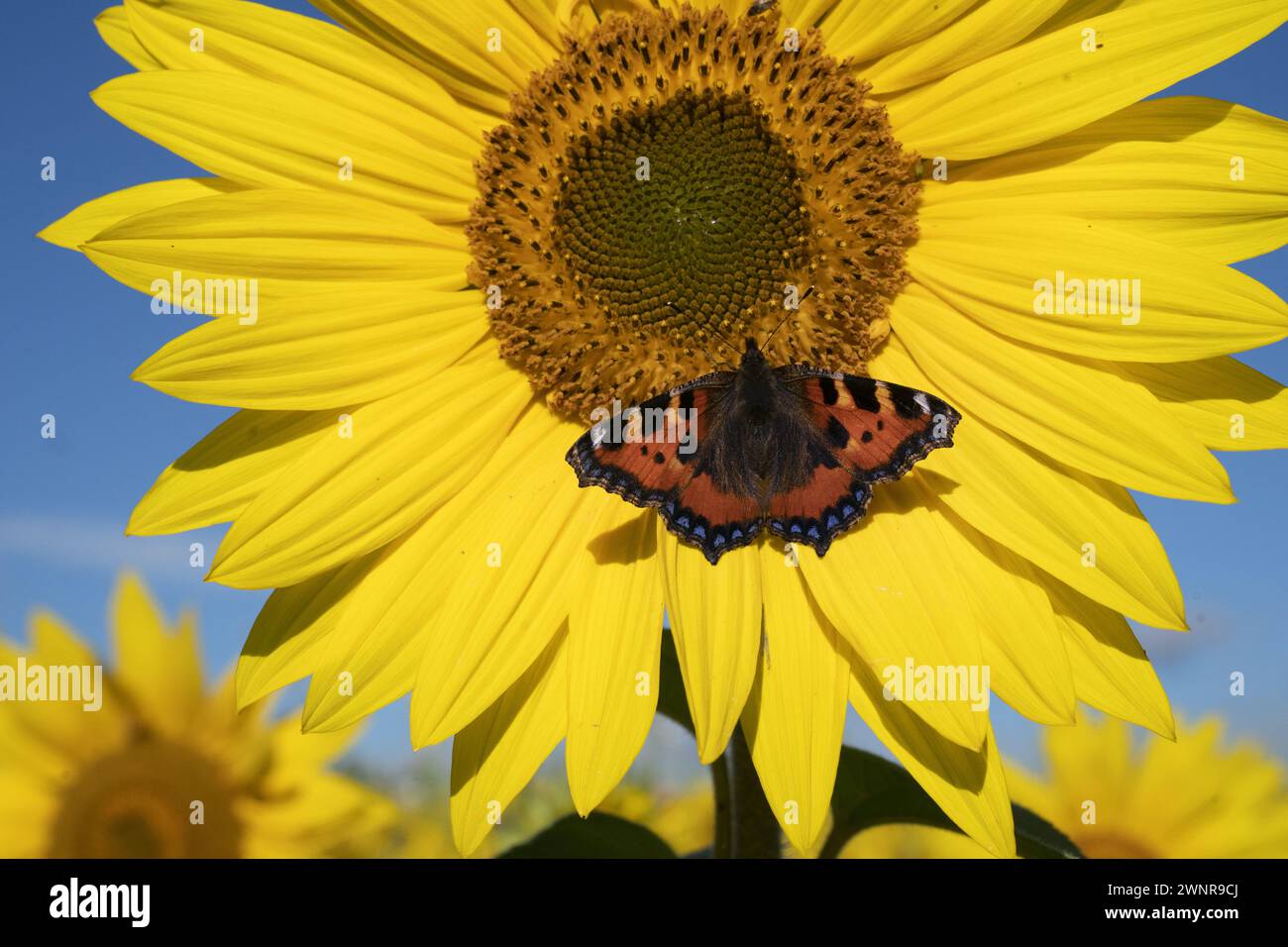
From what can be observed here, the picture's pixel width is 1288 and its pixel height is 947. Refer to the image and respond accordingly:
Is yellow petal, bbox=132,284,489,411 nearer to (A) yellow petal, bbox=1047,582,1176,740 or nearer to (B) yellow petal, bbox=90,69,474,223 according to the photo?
(B) yellow petal, bbox=90,69,474,223

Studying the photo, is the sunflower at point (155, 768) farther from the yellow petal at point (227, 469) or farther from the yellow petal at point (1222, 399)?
the yellow petal at point (1222, 399)

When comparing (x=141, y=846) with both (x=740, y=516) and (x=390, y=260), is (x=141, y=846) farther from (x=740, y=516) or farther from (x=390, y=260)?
(x=740, y=516)

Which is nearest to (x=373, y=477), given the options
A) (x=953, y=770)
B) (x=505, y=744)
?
(x=505, y=744)

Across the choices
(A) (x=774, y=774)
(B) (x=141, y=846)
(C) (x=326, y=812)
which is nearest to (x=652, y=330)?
(A) (x=774, y=774)

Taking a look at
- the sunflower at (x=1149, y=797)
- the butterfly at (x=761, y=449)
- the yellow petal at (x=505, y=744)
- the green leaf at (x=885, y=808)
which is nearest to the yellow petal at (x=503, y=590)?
the yellow petal at (x=505, y=744)

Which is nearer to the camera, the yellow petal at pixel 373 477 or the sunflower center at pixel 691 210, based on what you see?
the yellow petal at pixel 373 477

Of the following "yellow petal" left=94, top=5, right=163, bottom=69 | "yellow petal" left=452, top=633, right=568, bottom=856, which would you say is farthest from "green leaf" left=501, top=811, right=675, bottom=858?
"yellow petal" left=94, top=5, right=163, bottom=69
